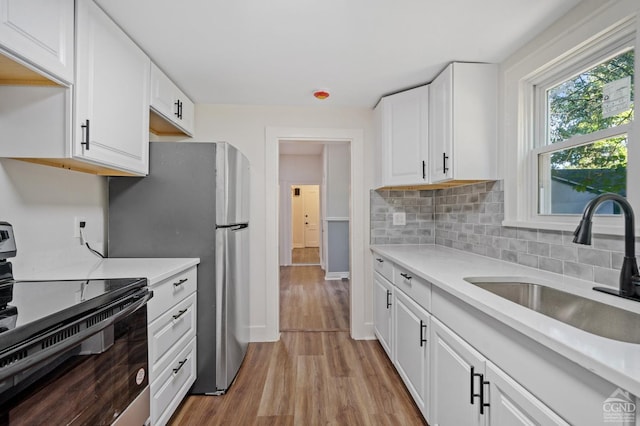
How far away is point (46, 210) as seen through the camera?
1504 mm

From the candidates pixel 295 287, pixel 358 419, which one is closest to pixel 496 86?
pixel 358 419

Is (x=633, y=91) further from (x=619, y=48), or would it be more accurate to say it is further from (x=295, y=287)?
(x=295, y=287)

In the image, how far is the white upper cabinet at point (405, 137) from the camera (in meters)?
2.27

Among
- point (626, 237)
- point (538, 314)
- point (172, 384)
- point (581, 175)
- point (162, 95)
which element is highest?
point (162, 95)

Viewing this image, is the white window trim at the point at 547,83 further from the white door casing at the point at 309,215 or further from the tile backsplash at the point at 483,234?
the white door casing at the point at 309,215

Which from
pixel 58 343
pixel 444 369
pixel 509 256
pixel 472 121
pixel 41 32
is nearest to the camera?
pixel 58 343

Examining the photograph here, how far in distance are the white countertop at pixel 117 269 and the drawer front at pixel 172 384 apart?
20.0 inches

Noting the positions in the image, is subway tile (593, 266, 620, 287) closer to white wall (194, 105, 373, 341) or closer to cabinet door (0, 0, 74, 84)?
white wall (194, 105, 373, 341)

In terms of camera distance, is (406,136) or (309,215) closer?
(406,136)

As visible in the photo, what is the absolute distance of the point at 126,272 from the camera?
1.45 m

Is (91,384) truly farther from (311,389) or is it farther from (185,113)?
(185,113)

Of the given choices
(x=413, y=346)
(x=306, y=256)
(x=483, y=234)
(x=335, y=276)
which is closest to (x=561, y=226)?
(x=483, y=234)

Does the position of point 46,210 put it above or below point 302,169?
below

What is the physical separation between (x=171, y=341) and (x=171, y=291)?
273 millimetres
